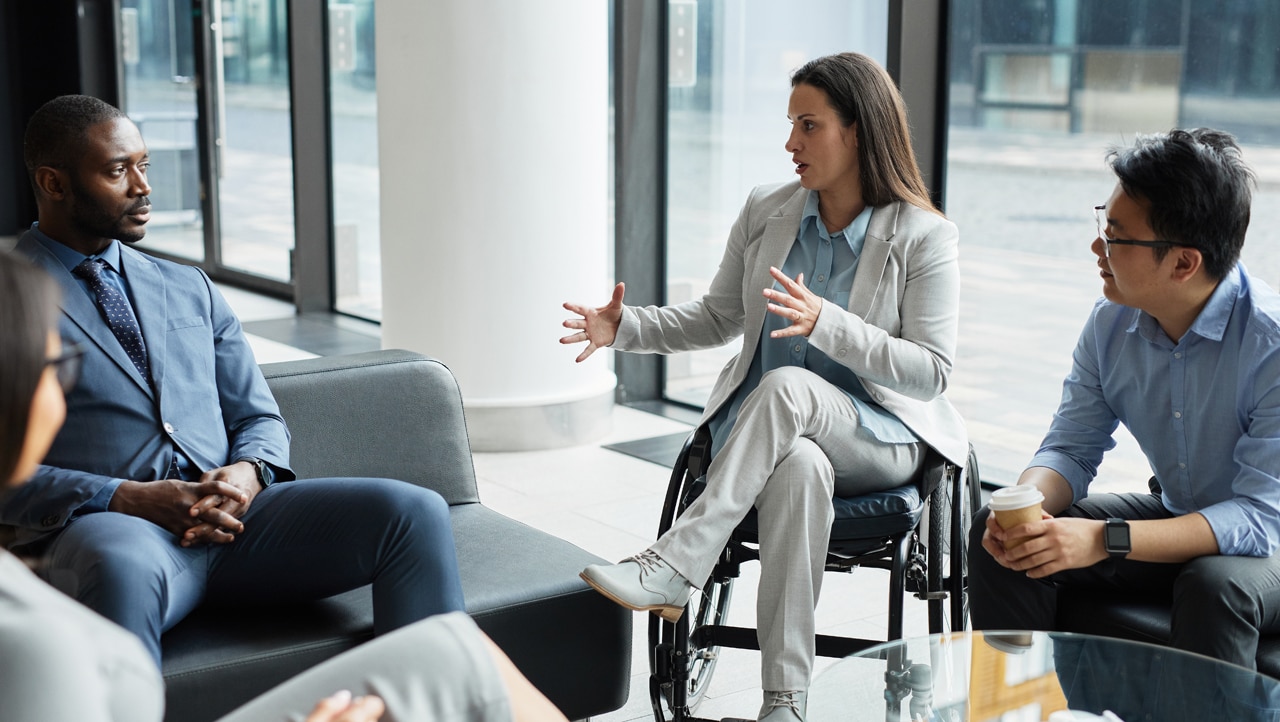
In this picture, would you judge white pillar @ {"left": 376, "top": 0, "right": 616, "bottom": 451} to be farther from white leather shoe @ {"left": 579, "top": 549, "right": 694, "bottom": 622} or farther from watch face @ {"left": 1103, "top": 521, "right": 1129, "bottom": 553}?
watch face @ {"left": 1103, "top": 521, "right": 1129, "bottom": 553}

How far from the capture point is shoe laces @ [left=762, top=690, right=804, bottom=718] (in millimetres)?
2270

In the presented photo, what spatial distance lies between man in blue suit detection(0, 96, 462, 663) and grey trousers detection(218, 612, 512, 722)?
67cm

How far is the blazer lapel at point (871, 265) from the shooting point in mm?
2547

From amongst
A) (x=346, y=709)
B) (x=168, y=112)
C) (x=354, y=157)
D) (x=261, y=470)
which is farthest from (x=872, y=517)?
(x=168, y=112)

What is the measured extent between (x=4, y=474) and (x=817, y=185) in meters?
1.79

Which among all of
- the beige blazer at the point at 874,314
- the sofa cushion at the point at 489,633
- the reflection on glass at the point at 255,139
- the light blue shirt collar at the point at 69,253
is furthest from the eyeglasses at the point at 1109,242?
the reflection on glass at the point at 255,139

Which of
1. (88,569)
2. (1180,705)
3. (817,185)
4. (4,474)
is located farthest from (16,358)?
(817,185)

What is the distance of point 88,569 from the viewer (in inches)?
77.7

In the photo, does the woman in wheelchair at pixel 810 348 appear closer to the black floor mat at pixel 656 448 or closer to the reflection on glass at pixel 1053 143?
the reflection on glass at pixel 1053 143

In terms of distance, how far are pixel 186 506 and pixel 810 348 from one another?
1.19 m

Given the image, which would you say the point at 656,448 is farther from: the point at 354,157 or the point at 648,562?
the point at 354,157

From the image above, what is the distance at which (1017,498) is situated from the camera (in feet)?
6.61

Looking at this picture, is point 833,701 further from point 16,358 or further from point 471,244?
point 471,244

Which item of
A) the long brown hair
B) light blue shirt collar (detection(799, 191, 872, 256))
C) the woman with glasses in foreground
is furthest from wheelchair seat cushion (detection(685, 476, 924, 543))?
the woman with glasses in foreground
